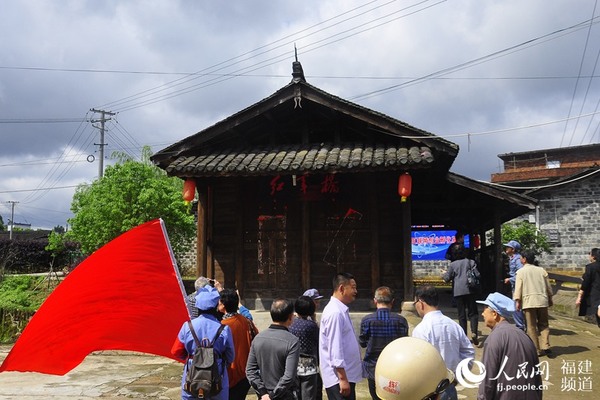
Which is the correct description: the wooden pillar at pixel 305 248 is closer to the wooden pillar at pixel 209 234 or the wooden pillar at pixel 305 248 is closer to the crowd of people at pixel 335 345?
the wooden pillar at pixel 209 234

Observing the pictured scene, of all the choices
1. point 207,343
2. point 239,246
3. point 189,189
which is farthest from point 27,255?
point 207,343

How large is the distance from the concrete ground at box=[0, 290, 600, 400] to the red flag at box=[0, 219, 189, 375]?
10.9 ft

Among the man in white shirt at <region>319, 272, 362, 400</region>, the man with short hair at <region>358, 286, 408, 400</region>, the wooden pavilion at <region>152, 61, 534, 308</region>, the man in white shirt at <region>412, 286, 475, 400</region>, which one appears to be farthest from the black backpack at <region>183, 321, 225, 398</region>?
the wooden pavilion at <region>152, 61, 534, 308</region>

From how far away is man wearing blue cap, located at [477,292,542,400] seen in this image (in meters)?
3.91

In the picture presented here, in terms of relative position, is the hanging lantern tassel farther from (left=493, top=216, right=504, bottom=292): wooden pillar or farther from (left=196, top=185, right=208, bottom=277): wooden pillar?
(left=196, top=185, right=208, bottom=277): wooden pillar

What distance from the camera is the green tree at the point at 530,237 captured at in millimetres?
24094

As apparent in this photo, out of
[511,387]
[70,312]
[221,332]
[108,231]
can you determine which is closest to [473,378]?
[511,387]

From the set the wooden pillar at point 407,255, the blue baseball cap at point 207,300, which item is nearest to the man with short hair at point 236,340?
the blue baseball cap at point 207,300

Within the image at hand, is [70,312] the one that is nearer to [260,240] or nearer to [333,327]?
[333,327]

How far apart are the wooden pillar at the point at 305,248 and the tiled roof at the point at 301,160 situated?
1375mm

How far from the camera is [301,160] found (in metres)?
10.9

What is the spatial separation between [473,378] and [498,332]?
0.56 m

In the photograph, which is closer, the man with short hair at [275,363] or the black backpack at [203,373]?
the black backpack at [203,373]

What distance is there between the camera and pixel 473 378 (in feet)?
14.2
